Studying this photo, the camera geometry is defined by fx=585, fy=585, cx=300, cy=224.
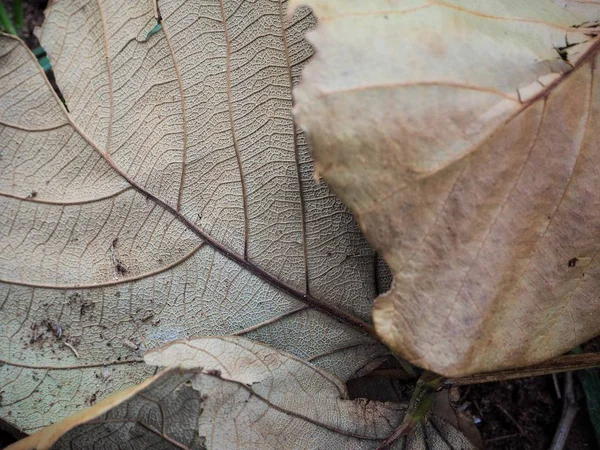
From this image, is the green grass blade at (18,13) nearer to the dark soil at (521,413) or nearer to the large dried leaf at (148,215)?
→ the large dried leaf at (148,215)

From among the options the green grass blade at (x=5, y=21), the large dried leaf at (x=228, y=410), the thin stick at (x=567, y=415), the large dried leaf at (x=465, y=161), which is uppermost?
the green grass blade at (x=5, y=21)

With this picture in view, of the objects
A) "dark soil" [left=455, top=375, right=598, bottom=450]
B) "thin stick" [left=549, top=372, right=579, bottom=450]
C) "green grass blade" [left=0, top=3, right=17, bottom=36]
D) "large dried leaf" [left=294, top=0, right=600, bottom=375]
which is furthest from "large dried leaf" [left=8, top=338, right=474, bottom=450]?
"green grass blade" [left=0, top=3, right=17, bottom=36]

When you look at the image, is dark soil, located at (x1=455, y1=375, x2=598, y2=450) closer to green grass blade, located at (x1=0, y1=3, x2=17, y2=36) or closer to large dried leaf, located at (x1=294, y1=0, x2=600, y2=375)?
large dried leaf, located at (x1=294, y1=0, x2=600, y2=375)

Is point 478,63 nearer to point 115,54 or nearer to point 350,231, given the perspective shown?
point 350,231

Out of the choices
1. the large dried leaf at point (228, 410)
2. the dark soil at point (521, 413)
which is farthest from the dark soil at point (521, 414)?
the large dried leaf at point (228, 410)

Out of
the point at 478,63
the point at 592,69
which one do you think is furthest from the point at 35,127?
the point at 592,69
